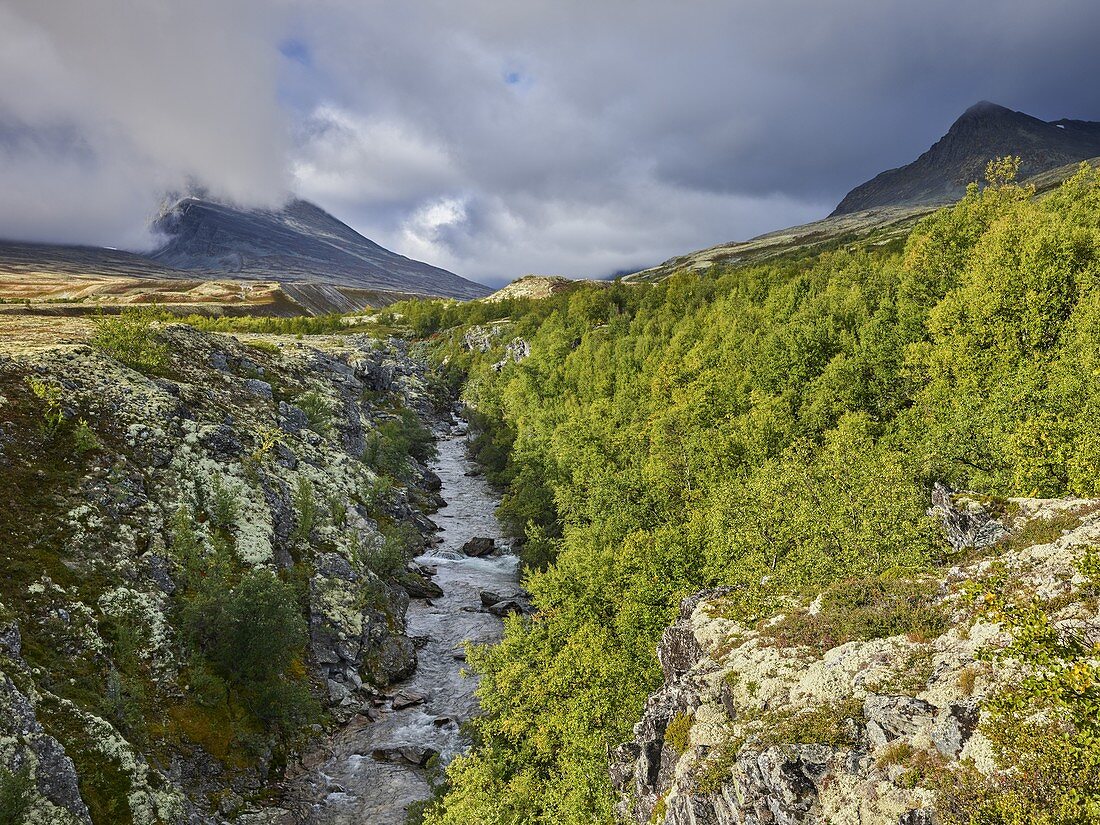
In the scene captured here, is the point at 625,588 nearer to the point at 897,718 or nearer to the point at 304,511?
the point at 897,718

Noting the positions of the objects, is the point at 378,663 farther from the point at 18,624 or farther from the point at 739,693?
the point at 739,693

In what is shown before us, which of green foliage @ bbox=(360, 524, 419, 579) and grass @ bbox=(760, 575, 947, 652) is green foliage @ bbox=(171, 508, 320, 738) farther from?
grass @ bbox=(760, 575, 947, 652)

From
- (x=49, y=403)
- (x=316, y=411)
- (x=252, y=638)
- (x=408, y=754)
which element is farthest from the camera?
(x=316, y=411)

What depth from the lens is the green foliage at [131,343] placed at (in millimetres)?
59344

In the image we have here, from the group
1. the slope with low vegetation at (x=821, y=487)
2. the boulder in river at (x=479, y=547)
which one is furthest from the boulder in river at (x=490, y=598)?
the boulder in river at (x=479, y=547)

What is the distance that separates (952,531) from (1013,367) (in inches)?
1027

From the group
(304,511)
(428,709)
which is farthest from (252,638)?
(304,511)

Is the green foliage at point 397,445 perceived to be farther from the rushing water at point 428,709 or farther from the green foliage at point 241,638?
the green foliage at point 241,638

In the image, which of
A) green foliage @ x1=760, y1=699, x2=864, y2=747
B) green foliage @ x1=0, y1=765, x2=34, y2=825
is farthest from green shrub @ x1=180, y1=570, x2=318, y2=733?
green foliage @ x1=760, y1=699, x2=864, y2=747

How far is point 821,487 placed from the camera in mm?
37938

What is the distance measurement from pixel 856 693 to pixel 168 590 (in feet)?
145

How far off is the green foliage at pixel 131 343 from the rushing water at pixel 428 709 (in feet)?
130

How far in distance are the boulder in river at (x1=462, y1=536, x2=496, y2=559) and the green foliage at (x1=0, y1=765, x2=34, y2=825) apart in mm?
55900

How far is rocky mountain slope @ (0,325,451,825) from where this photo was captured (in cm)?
2834
